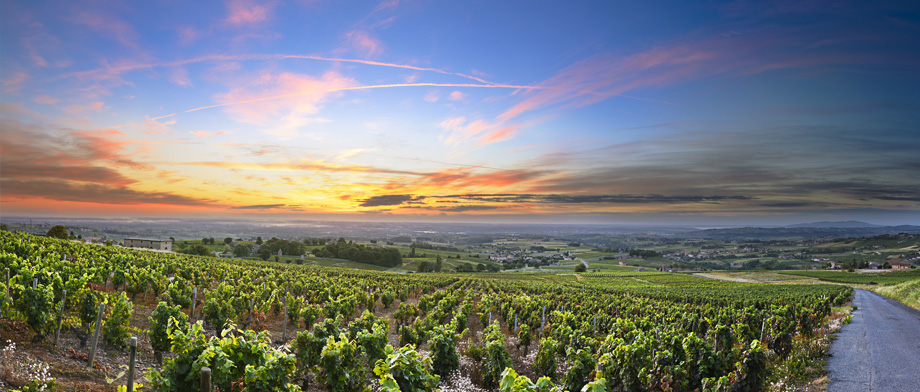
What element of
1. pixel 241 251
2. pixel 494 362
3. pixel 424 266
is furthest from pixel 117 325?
pixel 241 251

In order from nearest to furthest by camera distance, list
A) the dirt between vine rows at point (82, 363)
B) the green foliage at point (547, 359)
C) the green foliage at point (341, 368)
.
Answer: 1. the dirt between vine rows at point (82, 363)
2. the green foliage at point (341, 368)
3. the green foliage at point (547, 359)

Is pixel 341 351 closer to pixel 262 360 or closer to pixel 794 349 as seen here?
pixel 262 360

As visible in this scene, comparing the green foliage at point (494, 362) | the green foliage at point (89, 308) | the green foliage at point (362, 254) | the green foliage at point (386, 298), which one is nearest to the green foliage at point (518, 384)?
the green foliage at point (494, 362)

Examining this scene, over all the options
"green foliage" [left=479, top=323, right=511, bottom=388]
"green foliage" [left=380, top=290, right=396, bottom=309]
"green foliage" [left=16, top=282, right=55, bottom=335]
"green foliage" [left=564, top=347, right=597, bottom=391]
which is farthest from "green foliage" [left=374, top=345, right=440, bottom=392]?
"green foliage" [left=380, top=290, right=396, bottom=309]

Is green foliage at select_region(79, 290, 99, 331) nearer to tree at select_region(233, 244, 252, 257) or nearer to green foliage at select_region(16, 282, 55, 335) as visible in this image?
green foliage at select_region(16, 282, 55, 335)

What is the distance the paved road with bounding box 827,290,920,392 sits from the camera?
41.8 ft

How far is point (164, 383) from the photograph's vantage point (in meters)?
8.12

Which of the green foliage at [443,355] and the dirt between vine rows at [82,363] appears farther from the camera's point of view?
the green foliage at [443,355]

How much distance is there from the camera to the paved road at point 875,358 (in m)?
12.8

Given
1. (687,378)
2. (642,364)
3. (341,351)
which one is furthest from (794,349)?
(341,351)

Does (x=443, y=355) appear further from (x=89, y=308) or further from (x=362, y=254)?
(x=362, y=254)

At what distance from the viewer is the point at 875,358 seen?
1589cm

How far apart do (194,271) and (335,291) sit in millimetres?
12032

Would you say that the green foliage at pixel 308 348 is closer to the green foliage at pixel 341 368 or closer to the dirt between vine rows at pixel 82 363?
the dirt between vine rows at pixel 82 363
